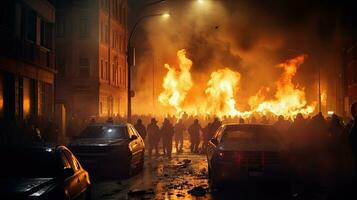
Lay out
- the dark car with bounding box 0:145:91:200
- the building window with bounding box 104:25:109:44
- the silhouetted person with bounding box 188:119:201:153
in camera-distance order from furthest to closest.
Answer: the building window with bounding box 104:25:109:44 → the silhouetted person with bounding box 188:119:201:153 → the dark car with bounding box 0:145:91:200

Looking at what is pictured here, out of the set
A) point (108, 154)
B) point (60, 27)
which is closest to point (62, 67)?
point (60, 27)

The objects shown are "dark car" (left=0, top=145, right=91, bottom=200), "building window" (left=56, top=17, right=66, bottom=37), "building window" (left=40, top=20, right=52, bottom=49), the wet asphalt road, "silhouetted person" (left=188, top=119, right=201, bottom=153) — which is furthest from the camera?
"building window" (left=56, top=17, right=66, bottom=37)

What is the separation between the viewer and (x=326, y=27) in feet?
159

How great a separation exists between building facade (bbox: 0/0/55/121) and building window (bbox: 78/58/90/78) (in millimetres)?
15604

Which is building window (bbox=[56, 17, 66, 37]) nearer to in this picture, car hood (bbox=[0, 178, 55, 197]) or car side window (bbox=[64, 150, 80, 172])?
car side window (bbox=[64, 150, 80, 172])

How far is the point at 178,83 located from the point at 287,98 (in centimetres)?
1219

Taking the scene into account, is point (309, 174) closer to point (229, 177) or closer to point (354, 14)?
point (229, 177)

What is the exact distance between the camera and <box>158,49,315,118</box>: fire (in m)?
50.6

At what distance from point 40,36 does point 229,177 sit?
1892 cm

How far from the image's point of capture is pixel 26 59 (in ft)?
80.0

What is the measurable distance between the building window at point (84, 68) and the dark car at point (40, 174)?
37487mm

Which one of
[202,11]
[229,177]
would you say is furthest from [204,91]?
[229,177]

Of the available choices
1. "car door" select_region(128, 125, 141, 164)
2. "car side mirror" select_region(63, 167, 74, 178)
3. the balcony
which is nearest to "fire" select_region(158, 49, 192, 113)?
the balcony

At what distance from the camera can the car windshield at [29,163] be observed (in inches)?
292
